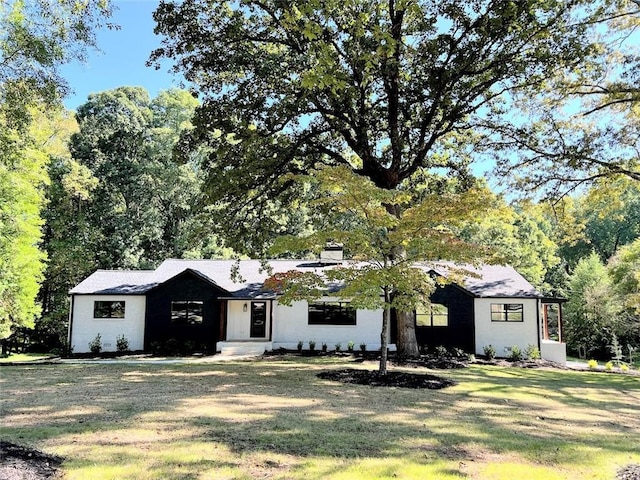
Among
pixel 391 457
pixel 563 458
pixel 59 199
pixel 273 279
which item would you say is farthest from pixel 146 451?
pixel 59 199

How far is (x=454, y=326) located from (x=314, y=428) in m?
14.6

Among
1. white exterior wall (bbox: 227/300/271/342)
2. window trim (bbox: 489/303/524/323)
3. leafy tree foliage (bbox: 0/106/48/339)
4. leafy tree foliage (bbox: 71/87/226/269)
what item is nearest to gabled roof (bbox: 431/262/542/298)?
window trim (bbox: 489/303/524/323)

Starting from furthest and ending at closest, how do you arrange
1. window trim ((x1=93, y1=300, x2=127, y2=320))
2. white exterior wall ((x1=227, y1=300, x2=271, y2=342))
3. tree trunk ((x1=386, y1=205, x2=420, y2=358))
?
white exterior wall ((x1=227, y1=300, x2=271, y2=342)) → window trim ((x1=93, y1=300, x2=127, y2=320)) → tree trunk ((x1=386, y1=205, x2=420, y2=358))

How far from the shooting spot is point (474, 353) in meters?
19.5

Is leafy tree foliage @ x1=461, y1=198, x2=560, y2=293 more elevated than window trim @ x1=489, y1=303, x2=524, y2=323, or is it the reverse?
leafy tree foliage @ x1=461, y1=198, x2=560, y2=293

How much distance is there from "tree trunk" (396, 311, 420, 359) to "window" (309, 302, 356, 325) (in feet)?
12.8

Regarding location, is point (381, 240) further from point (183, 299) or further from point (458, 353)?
point (183, 299)

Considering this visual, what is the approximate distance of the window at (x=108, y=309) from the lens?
2011cm

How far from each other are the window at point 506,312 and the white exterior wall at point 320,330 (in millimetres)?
4573

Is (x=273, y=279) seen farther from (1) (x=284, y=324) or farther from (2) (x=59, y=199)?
(2) (x=59, y=199)

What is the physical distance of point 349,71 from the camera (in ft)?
45.8

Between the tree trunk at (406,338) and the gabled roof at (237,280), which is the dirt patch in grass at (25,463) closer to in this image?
the tree trunk at (406,338)

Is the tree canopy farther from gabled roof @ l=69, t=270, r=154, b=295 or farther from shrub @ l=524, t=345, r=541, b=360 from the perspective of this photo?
shrub @ l=524, t=345, r=541, b=360

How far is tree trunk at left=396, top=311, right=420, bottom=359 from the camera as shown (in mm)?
16156
